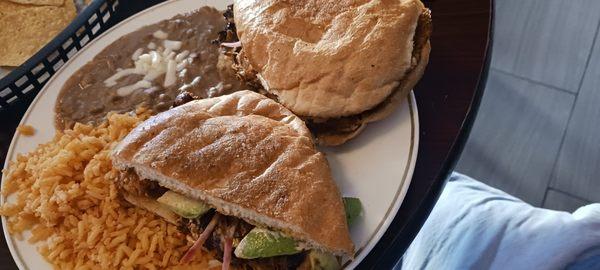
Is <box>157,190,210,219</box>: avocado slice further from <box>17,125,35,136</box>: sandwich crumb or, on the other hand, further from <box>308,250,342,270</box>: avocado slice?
<box>17,125,35,136</box>: sandwich crumb

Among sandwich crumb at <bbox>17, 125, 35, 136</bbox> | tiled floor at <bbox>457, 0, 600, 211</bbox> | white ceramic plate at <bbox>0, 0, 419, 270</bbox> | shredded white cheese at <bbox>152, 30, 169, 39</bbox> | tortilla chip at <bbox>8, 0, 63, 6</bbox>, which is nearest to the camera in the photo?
white ceramic plate at <bbox>0, 0, 419, 270</bbox>

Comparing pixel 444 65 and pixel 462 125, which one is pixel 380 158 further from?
pixel 444 65

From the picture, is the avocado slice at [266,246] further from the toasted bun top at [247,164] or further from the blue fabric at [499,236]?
the blue fabric at [499,236]

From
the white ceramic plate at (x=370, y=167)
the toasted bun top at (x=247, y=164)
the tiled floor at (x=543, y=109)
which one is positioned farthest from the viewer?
the tiled floor at (x=543, y=109)

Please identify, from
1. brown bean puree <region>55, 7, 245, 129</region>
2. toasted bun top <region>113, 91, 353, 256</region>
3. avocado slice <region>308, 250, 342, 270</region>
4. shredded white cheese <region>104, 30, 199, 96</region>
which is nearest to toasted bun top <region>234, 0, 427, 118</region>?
toasted bun top <region>113, 91, 353, 256</region>

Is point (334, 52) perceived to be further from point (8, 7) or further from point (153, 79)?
point (8, 7)

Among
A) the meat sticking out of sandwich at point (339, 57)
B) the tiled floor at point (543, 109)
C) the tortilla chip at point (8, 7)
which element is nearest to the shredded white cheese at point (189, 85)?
the meat sticking out of sandwich at point (339, 57)

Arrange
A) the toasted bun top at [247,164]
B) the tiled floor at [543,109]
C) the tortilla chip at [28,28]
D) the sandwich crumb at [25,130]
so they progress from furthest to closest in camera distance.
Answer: the tiled floor at [543,109], the tortilla chip at [28,28], the sandwich crumb at [25,130], the toasted bun top at [247,164]
